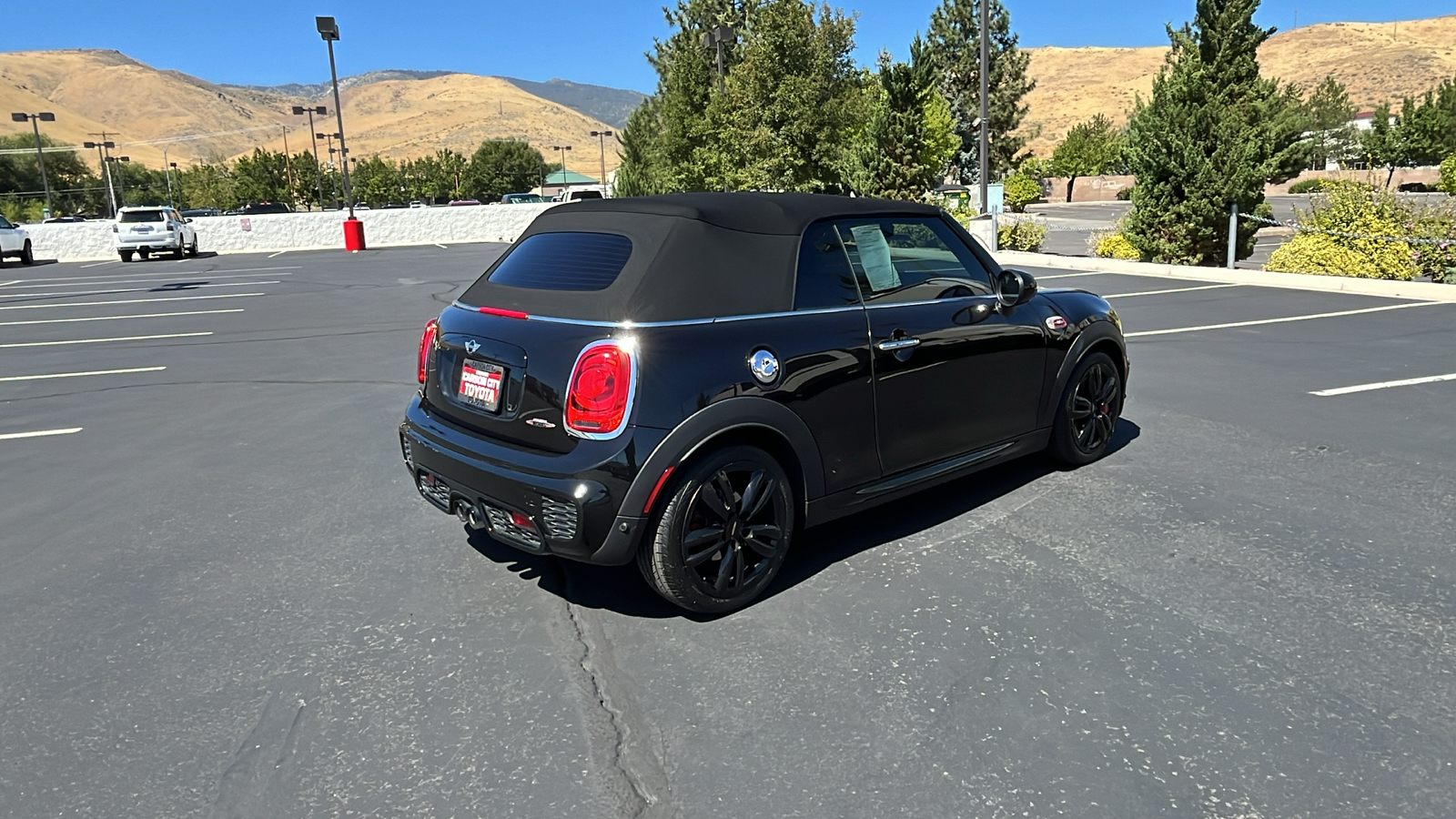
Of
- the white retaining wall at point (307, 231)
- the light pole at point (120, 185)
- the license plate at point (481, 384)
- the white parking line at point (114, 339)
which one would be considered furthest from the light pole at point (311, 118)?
the license plate at point (481, 384)

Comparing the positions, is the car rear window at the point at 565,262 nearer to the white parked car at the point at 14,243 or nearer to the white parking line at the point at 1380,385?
the white parking line at the point at 1380,385

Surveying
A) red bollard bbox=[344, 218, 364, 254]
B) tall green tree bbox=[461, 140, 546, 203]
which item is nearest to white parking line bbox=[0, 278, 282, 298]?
red bollard bbox=[344, 218, 364, 254]

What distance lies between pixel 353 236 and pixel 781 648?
3335cm

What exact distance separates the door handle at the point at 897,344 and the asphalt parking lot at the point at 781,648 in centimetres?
94

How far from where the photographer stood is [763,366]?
3699 millimetres

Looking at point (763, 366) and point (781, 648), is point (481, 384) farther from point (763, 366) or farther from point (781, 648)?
point (781, 648)

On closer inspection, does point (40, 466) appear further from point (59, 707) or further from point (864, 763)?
point (864, 763)

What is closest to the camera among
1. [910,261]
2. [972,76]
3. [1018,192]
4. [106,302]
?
[910,261]

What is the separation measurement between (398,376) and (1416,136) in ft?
234

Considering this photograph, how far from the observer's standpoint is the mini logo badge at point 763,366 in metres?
3.67

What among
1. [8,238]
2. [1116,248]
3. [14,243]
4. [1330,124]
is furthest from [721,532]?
[1330,124]

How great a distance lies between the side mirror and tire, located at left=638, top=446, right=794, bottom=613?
1.69 metres

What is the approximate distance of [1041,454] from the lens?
5.75 metres

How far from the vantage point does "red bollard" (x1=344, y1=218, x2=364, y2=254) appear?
3312cm
